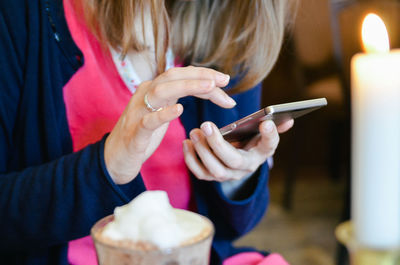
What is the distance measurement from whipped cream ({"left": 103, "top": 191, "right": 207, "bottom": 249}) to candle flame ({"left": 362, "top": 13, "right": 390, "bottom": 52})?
8.7 inches

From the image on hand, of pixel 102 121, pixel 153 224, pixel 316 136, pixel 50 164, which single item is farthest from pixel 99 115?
pixel 316 136

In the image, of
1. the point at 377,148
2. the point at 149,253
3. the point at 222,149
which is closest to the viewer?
the point at 377,148

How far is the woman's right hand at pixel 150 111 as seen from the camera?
1.84ft

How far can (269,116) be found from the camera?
24.1 inches

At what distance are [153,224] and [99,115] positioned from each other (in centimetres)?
43

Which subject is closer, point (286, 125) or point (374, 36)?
point (374, 36)

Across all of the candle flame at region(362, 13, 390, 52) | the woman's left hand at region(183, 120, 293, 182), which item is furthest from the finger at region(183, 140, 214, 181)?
the candle flame at region(362, 13, 390, 52)

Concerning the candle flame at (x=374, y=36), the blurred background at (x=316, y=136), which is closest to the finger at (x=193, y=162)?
the candle flame at (x=374, y=36)

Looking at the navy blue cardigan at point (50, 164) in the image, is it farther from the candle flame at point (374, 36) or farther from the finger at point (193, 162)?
the candle flame at point (374, 36)

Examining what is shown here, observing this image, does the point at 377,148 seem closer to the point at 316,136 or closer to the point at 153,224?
the point at 153,224

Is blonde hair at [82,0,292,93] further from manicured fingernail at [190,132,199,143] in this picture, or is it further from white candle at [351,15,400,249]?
white candle at [351,15,400,249]

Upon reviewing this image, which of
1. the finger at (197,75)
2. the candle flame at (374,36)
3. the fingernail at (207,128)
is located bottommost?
the fingernail at (207,128)

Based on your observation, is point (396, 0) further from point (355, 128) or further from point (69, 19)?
point (355, 128)

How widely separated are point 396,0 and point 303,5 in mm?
1604
